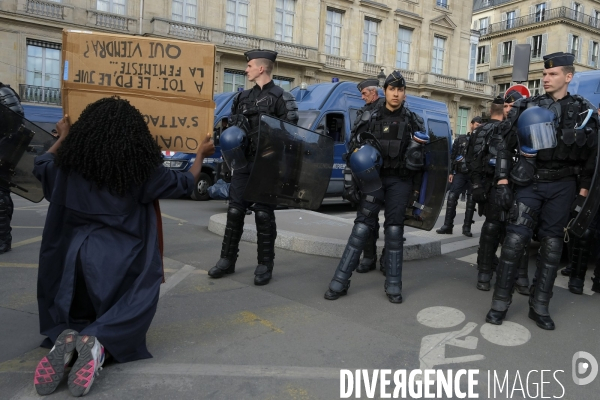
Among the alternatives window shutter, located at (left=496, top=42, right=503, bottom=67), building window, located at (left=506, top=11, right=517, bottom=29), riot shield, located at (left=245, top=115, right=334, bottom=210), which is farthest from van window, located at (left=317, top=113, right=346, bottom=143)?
building window, located at (left=506, top=11, right=517, bottom=29)

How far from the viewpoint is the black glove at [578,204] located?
3945mm

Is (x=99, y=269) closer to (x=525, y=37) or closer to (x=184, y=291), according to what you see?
(x=184, y=291)

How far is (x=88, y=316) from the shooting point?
303 centimetres

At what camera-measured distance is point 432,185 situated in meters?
4.88

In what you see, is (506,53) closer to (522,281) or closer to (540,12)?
(540,12)

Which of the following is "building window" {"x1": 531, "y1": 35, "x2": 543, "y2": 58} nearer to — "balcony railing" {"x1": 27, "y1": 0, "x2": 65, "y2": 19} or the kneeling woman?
"balcony railing" {"x1": 27, "y1": 0, "x2": 65, "y2": 19}

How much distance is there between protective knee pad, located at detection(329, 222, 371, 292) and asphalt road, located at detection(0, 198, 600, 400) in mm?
146

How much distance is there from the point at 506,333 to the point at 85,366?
2.77m

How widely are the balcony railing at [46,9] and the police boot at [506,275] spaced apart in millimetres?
21914

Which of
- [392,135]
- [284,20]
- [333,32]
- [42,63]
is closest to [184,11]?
[284,20]

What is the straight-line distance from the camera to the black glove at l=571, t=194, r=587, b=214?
3.95m

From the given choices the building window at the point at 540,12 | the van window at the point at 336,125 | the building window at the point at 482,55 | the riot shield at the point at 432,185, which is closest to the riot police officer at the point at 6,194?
the riot shield at the point at 432,185

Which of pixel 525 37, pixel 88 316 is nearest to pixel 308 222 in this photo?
pixel 88 316

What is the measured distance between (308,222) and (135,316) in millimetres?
4757
